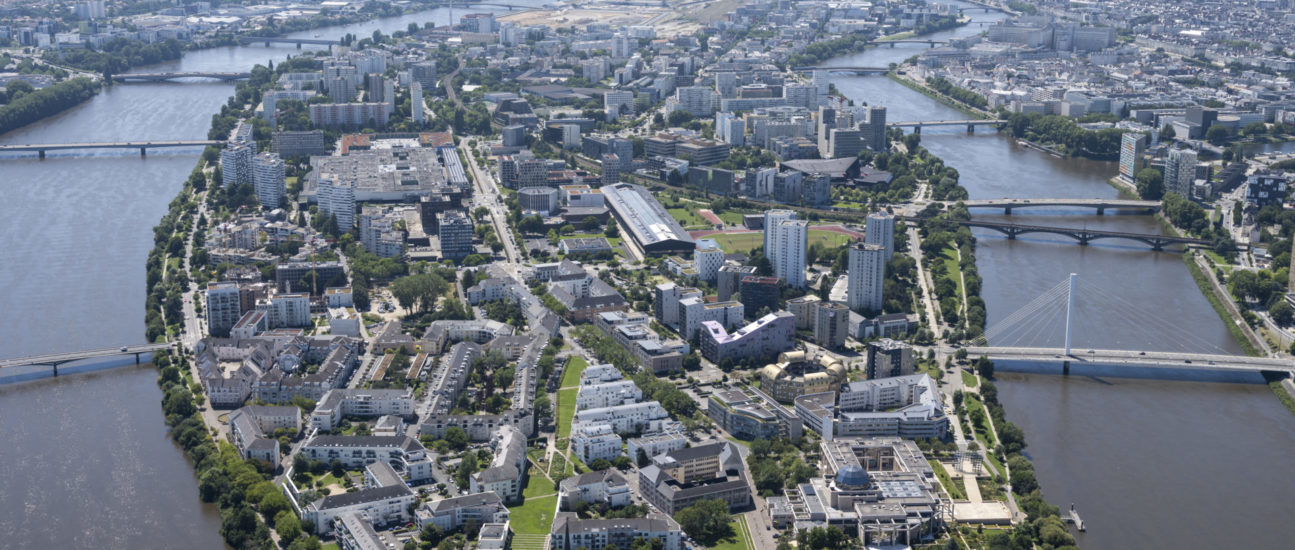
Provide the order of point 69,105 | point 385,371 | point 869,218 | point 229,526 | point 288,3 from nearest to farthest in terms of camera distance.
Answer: point 229,526 → point 385,371 → point 869,218 → point 69,105 → point 288,3

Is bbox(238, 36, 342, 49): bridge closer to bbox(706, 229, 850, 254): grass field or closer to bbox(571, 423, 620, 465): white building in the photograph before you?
bbox(706, 229, 850, 254): grass field

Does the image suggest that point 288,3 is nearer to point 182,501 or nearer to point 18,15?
point 18,15

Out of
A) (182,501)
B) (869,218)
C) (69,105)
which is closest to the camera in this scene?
(182,501)

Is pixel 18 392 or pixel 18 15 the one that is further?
pixel 18 15

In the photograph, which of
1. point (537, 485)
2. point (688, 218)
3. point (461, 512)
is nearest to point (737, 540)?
point (537, 485)

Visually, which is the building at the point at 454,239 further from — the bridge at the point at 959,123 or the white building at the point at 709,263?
the bridge at the point at 959,123

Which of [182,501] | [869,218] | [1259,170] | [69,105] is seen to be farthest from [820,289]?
[69,105]
